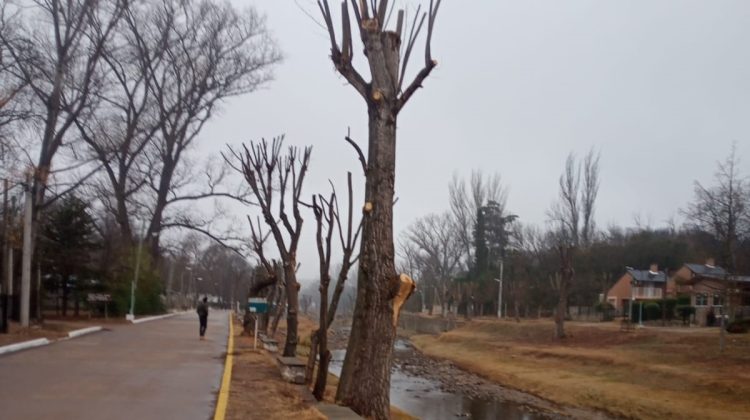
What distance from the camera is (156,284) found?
49.8 meters

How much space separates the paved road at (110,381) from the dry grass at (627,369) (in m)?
13.3

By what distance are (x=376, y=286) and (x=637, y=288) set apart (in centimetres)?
5970

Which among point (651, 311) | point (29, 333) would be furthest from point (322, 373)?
point (651, 311)

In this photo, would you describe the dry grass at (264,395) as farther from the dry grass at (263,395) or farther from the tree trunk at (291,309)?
the tree trunk at (291,309)

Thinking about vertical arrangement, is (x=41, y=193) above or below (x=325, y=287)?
above

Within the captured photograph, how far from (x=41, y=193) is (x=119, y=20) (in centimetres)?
865

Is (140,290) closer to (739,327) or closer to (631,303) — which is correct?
(739,327)

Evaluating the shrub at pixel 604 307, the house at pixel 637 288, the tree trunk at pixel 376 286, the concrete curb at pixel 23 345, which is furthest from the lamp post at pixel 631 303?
the tree trunk at pixel 376 286

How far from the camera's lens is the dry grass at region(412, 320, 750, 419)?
25.3 m

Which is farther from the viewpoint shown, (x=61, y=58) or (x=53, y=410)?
(x=61, y=58)

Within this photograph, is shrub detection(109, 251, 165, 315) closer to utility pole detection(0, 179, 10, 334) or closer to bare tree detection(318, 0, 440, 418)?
utility pole detection(0, 179, 10, 334)

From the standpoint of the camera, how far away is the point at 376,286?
42.2 ft

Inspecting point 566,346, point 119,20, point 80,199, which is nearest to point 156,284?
point 80,199

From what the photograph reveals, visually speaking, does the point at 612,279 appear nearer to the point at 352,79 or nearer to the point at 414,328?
the point at 414,328
